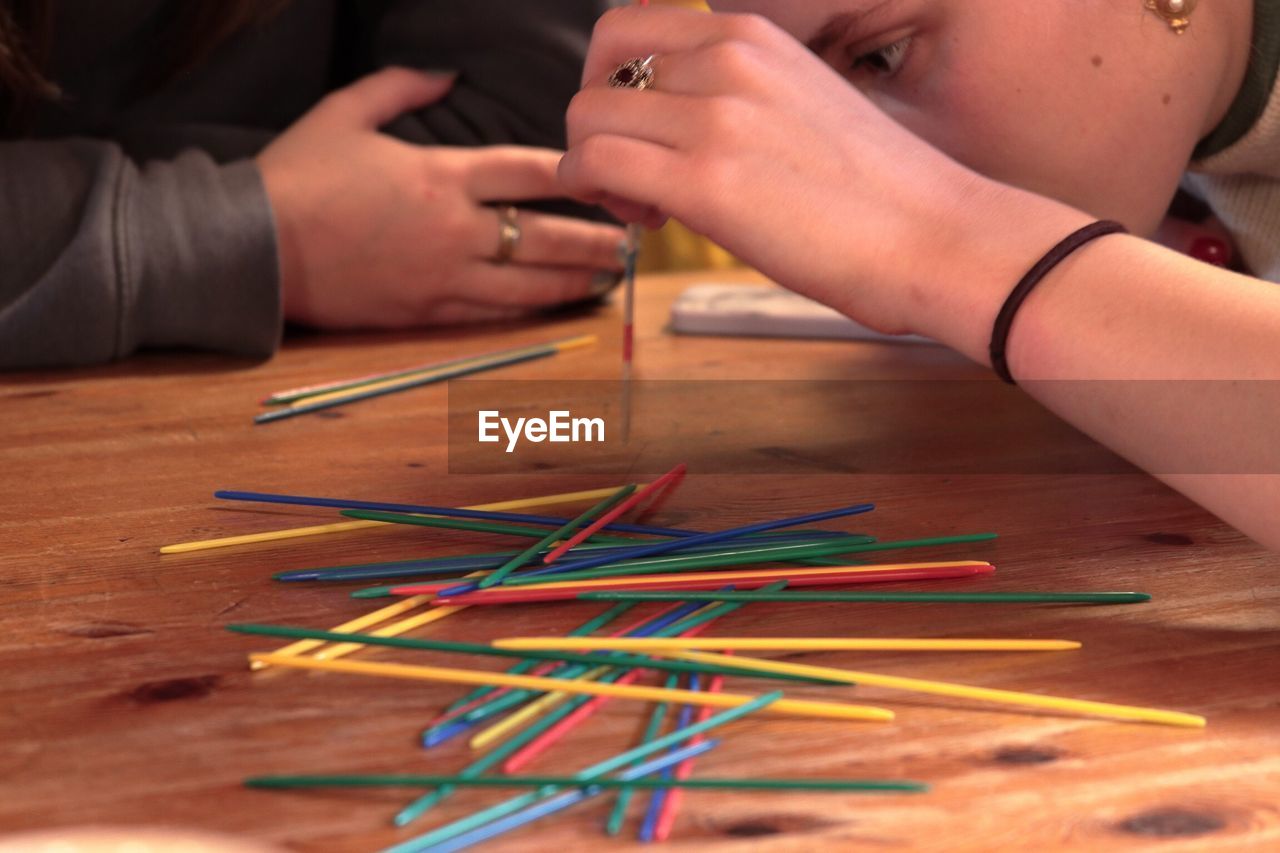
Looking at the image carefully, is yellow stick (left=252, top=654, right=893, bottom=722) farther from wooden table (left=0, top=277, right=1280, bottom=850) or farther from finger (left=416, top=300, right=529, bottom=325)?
finger (left=416, top=300, right=529, bottom=325)

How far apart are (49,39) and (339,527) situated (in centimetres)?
87

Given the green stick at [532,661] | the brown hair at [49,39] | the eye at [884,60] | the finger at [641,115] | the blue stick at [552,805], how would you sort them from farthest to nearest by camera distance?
1. the brown hair at [49,39]
2. the eye at [884,60]
3. the finger at [641,115]
4. the green stick at [532,661]
5. the blue stick at [552,805]

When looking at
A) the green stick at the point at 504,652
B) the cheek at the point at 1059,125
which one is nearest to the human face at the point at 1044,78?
the cheek at the point at 1059,125

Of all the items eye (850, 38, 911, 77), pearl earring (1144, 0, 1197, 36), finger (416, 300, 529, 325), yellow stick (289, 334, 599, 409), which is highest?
pearl earring (1144, 0, 1197, 36)

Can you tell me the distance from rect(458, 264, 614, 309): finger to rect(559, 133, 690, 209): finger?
490 millimetres

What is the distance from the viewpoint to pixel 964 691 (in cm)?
62

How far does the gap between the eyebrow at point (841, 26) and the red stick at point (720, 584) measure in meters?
0.48

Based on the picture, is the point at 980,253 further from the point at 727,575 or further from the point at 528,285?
the point at 528,285

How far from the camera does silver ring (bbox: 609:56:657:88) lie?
99cm

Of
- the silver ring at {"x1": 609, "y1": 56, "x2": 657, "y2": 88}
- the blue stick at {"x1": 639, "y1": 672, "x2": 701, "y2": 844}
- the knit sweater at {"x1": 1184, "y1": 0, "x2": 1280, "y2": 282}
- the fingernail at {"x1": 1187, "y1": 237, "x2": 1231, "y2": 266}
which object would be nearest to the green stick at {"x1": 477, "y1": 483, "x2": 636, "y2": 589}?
the blue stick at {"x1": 639, "y1": 672, "x2": 701, "y2": 844}

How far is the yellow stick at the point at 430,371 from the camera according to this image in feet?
3.79

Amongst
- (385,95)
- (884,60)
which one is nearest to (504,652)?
(884,60)

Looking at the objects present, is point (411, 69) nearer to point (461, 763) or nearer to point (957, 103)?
point (957, 103)

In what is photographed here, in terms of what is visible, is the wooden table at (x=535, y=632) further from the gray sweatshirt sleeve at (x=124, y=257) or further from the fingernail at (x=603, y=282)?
the fingernail at (x=603, y=282)
